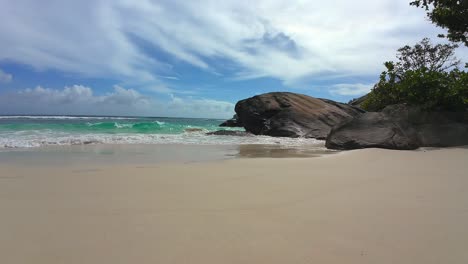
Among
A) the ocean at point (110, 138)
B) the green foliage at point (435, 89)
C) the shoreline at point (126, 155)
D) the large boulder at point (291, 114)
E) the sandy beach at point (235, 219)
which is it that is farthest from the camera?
the large boulder at point (291, 114)

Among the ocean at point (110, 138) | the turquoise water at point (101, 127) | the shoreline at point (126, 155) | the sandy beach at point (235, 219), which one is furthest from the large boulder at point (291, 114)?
the sandy beach at point (235, 219)

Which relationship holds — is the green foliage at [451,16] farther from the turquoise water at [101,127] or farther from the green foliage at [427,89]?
the turquoise water at [101,127]

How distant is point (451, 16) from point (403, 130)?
4708mm

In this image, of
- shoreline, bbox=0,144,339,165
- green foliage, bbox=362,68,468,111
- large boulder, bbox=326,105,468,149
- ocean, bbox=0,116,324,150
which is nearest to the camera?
shoreline, bbox=0,144,339,165

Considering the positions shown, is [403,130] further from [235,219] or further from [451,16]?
[235,219]

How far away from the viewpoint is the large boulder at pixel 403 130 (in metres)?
7.84

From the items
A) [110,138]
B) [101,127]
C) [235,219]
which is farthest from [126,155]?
[101,127]

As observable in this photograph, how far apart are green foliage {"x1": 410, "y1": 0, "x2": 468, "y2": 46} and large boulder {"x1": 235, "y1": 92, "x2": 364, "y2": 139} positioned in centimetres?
626

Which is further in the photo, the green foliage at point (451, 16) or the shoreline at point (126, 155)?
the green foliage at point (451, 16)

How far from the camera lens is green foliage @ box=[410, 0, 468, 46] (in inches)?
372

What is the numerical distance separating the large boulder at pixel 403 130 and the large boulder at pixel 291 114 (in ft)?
20.6

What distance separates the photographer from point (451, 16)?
9.65 metres

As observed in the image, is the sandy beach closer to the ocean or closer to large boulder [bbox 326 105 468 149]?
large boulder [bbox 326 105 468 149]

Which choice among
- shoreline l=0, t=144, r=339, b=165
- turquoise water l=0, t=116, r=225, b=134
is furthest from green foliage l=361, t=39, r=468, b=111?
turquoise water l=0, t=116, r=225, b=134
